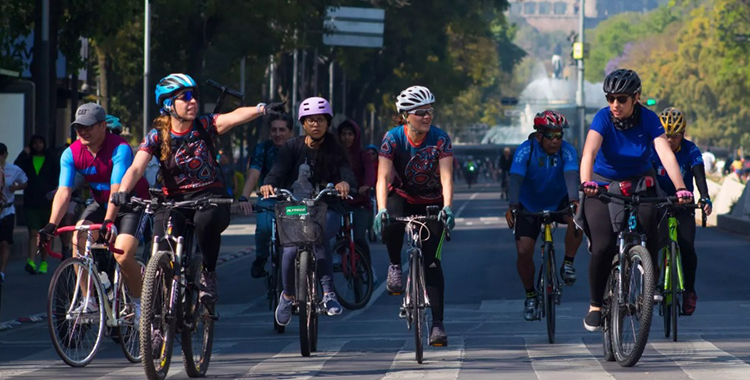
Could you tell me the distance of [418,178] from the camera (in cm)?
1109

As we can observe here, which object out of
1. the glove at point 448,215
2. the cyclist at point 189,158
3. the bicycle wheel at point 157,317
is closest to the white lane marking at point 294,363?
the cyclist at point 189,158

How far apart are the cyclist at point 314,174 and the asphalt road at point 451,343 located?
45 centimetres

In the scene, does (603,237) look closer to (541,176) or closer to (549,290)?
(549,290)

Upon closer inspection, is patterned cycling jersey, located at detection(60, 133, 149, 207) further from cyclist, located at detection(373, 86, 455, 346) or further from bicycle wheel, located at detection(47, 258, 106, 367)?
cyclist, located at detection(373, 86, 455, 346)

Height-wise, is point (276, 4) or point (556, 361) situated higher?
point (276, 4)

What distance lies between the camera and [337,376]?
9.91 metres

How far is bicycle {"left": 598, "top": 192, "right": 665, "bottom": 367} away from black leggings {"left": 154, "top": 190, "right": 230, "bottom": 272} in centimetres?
238

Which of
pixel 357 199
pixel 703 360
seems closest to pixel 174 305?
pixel 703 360

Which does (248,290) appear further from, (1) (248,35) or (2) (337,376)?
(1) (248,35)

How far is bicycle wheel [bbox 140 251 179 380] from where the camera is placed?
908 cm

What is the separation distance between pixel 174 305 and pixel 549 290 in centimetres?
361

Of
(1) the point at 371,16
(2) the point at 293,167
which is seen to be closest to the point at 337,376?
(2) the point at 293,167

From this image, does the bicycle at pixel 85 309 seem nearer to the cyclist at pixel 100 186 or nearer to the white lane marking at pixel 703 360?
the cyclist at pixel 100 186

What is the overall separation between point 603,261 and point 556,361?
73 cm
